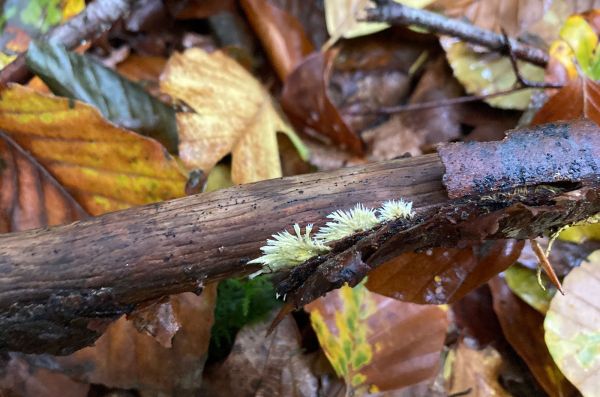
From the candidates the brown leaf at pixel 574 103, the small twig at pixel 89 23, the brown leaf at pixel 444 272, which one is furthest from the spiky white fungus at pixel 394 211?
the small twig at pixel 89 23

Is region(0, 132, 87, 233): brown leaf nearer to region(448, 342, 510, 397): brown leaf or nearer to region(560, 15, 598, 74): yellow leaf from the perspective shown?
region(448, 342, 510, 397): brown leaf

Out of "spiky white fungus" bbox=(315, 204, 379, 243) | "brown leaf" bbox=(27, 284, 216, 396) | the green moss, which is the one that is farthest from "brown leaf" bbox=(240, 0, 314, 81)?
"spiky white fungus" bbox=(315, 204, 379, 243)

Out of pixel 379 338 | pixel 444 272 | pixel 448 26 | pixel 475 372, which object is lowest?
pixel 475 372

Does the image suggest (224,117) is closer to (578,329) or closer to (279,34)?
(279,34)

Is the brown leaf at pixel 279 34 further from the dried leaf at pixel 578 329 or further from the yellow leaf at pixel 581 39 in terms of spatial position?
the dried leaf at pixel 578 329

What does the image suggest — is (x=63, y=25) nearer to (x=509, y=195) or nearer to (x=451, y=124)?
(x=451, y=124)

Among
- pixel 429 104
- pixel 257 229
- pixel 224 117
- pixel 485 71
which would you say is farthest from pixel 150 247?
pixel 485 71
